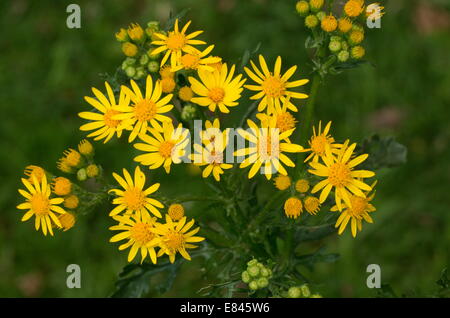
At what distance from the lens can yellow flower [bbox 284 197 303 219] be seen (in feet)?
12.8

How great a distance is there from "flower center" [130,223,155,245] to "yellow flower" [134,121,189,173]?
423mm

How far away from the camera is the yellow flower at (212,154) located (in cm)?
388

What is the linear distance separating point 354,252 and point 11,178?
14.6 feet

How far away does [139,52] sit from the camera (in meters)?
4.33

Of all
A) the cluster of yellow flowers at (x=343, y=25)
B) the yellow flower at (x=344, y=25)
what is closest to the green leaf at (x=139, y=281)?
the cluster of yellow flowers at (x=343, y=25)

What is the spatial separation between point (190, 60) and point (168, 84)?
239 mm

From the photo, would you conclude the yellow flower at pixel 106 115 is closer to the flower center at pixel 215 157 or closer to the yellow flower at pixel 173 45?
the yellow flower at pixel 173 45

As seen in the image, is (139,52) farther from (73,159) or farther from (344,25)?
(344,25)

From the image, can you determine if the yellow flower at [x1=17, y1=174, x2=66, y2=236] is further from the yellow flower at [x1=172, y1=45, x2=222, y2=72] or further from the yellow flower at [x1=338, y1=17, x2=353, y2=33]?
the yellow flower at [x1=338, y1=17, x2=353, y2=33]

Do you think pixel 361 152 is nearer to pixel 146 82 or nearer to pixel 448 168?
pixel 146 82

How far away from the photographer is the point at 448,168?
7223 millimetres

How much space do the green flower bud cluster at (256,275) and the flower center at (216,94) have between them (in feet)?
3.84

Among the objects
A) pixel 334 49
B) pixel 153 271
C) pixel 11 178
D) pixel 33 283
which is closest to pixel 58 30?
pixel 11 178

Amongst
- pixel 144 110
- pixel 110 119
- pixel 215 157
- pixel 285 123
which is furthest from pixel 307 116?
pixel 110 119
